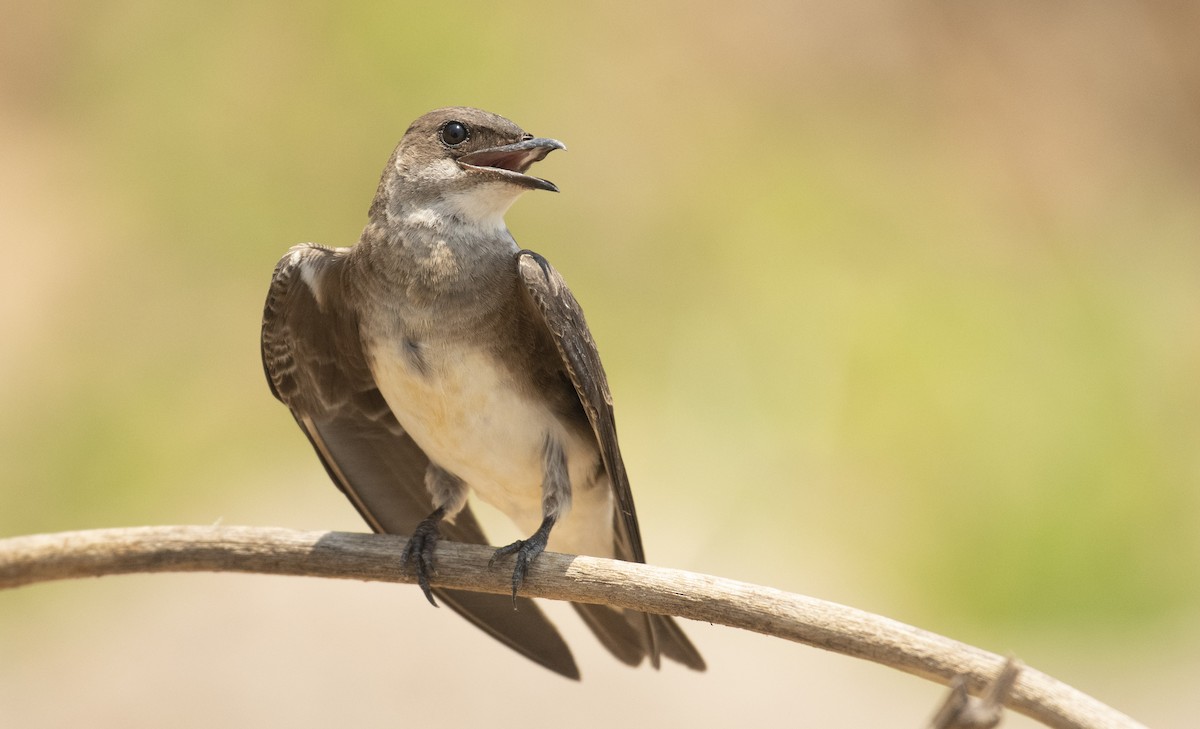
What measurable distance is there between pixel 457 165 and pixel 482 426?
666 mm

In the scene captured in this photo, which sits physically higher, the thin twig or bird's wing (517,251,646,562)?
bird's wing (517,251,646,562)

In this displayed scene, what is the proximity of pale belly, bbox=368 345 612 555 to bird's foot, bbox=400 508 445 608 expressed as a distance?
0.20 metres

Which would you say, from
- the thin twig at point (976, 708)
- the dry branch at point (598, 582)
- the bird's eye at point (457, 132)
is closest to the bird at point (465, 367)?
the bird's eye at point (457, 132)

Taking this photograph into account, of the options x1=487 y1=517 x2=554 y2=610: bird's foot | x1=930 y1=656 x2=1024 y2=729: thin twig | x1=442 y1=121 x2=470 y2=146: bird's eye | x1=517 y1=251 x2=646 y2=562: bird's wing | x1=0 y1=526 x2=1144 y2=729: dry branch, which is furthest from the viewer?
x1=442 y1=121 x2=470 y2=146: bird's eye

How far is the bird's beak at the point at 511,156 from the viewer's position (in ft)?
10.4

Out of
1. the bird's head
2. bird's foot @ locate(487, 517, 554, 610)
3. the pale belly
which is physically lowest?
bird's foot @ locate(487, 517, 554, 610)

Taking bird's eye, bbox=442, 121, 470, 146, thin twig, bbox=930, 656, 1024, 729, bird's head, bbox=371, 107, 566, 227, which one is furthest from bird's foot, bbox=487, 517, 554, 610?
thin twig, bbox=930, 656, 1024, 729

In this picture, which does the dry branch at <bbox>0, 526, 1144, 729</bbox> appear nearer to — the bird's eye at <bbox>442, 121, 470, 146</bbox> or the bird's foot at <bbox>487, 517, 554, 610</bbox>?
the bird's foot at <bbox>487, 517, 554, 610</bbox>

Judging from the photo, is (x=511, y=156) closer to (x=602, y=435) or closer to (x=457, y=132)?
(x=457, y=132)

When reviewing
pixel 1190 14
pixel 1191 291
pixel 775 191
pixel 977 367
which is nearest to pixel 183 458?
pixel 775 191

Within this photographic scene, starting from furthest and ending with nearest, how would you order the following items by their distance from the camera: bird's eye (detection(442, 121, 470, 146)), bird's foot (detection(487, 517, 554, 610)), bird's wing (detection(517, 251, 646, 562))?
1. bird's eye (detection(442, 121, 470, 146))
2. bird's wing (detection(517, 251, 646, 562))
3. bird's foot (detection(487, 517, 554, 610))

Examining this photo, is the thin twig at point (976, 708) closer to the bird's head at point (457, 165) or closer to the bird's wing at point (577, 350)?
the bird's wing at point (577, 350)

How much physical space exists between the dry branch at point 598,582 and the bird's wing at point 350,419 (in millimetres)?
615

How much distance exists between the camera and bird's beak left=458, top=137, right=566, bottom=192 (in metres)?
3.17
